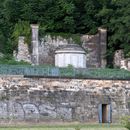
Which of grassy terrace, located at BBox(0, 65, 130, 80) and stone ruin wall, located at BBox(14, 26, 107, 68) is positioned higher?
A: stone ruin wall, located at BBox(14, 26, 107, 68)

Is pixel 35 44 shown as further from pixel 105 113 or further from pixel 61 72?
pixel 105 113

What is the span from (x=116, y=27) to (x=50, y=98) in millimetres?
17250

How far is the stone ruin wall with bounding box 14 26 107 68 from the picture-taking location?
56516mm

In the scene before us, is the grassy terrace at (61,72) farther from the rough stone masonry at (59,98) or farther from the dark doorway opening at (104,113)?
the dark doorway opening at (104,113)

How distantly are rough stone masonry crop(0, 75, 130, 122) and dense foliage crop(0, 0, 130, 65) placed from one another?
13.9m

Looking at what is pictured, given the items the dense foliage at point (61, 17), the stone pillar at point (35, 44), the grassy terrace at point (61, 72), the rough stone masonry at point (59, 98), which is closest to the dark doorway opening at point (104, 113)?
the rough stone masonry at point (59, 98)

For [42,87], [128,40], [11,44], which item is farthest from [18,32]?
[42,87]

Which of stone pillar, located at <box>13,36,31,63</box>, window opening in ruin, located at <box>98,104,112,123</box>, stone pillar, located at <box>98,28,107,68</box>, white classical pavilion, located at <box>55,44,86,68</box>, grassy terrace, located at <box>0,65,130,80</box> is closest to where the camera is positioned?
grassy terrace, located at <box>0,65,130,80</box>

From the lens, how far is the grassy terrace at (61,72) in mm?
41312

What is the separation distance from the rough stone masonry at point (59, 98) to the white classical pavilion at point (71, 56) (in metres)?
9.61

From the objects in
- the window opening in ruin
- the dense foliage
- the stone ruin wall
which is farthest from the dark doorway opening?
the dense foliage

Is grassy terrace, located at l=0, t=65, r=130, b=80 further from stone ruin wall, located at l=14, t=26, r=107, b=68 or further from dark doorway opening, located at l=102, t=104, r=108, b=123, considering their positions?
stone ruin wall, located at l=14, t=26, r=107, b=68

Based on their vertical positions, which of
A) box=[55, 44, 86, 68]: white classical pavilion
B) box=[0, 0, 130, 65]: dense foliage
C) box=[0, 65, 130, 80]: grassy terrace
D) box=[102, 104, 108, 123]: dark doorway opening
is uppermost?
box=[0, 0, 130, 65]: dense foliage

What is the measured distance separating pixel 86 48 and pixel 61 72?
53.0ft
